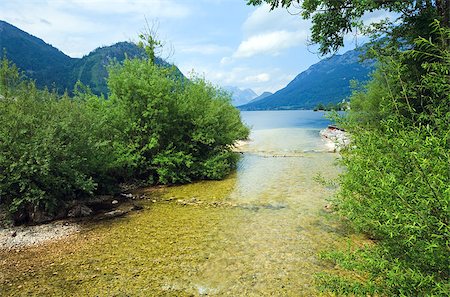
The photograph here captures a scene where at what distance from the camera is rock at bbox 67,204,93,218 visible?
11.9 metres

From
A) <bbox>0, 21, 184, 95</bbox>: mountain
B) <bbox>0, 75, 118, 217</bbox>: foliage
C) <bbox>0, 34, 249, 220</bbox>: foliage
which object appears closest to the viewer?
<bbox>0, 75, 118, 217</bbox>: foliage

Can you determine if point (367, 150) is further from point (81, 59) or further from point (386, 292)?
point (81, 59)

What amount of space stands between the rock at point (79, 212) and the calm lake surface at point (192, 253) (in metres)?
1.33

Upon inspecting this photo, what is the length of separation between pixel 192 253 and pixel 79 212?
236 inches

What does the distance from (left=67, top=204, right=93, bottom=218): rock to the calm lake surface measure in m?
1.33

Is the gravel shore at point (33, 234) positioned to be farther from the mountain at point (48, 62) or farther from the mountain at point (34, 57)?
the mountain at point (34, 57)

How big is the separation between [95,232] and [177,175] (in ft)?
25.7

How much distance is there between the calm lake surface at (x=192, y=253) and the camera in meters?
6.87

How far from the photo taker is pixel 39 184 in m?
11.2

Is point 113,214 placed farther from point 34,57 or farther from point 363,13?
point 34,57

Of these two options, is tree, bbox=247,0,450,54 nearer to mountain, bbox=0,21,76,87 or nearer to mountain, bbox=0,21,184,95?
mountain, bbox=0,21,184,95

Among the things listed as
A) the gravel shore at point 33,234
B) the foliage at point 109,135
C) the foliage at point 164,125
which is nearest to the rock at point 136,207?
the foliage at point 109,135

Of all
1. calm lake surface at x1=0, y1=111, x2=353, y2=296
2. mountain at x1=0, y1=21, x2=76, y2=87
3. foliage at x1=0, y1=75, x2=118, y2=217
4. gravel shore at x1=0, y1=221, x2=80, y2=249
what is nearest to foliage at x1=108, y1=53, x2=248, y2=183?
foliage at x1=0, y1=75, x2=118, y2=217

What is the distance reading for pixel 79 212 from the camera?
1206 cm
